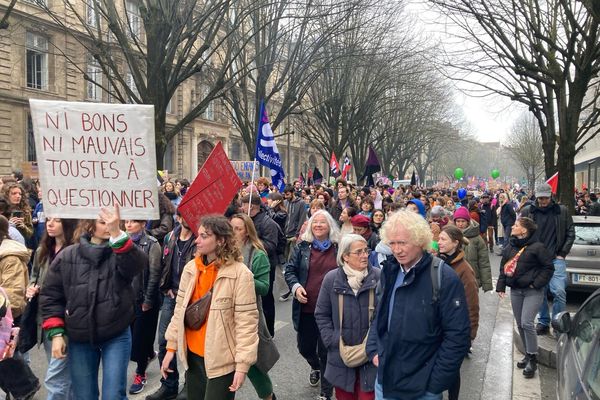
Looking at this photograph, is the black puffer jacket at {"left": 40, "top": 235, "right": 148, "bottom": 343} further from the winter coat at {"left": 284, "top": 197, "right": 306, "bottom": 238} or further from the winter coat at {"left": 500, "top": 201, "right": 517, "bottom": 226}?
the winter coat at {"left": 500, "top": 201, "right": 517, "bottom": 226}

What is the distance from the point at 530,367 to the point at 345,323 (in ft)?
8.90

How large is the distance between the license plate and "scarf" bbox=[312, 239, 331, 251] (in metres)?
5.12

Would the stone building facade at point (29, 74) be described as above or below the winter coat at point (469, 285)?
above

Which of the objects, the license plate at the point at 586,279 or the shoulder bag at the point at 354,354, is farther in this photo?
the license plate at the point at 586,279

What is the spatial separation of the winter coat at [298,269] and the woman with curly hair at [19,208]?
4.05m

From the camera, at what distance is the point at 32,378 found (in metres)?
4.23

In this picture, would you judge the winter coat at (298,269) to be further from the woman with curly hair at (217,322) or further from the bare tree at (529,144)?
the bare tree at (529,144)

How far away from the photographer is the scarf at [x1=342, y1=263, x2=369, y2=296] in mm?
3713

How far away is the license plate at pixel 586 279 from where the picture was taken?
795 cm

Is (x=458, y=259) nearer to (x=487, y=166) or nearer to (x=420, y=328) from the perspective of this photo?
(x=420, y=328)

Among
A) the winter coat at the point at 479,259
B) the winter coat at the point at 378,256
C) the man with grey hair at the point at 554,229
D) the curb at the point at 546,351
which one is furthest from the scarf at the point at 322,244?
the man with grey hair at the point at 554,229

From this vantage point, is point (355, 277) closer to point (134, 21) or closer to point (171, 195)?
point (171, 195)

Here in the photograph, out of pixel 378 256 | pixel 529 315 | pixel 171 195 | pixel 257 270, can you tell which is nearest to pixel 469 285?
pixel 378 256

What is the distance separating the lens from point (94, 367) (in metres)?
3.58
